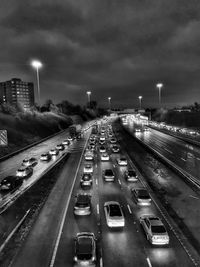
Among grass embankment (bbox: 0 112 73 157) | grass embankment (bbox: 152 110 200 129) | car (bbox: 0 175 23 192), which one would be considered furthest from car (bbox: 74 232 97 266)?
grass embankment (bbox: 152 110 200 129)

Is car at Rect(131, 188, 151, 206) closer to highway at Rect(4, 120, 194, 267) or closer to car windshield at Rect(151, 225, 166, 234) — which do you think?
highway at Rect(4, 120, 194, 267)

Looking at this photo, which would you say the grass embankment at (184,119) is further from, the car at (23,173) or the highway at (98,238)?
the highway at (98,238)

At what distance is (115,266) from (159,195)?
44.1 feet

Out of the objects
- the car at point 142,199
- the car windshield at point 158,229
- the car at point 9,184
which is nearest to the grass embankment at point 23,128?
the car at point 9,184

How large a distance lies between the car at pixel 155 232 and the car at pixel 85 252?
4.36m

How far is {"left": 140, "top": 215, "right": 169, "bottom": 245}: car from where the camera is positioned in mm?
15828

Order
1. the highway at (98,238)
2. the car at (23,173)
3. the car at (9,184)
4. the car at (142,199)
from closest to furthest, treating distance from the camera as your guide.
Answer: the highway at (98,238)
the car at (142,199)
the car at (9,184)
the car at (23,173)

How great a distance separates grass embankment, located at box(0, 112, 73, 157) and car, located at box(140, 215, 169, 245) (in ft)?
128

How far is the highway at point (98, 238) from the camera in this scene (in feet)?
47.4

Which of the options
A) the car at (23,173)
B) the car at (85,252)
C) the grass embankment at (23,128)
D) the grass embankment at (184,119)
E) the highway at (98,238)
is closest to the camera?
the car at (85,252)

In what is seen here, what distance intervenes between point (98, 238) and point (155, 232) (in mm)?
4248

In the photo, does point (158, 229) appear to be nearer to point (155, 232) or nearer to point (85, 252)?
point (155, 232)

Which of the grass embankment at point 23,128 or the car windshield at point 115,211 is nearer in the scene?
the car windshield at point 115,211

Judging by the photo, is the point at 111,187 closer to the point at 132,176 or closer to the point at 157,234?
the point at 132,176
